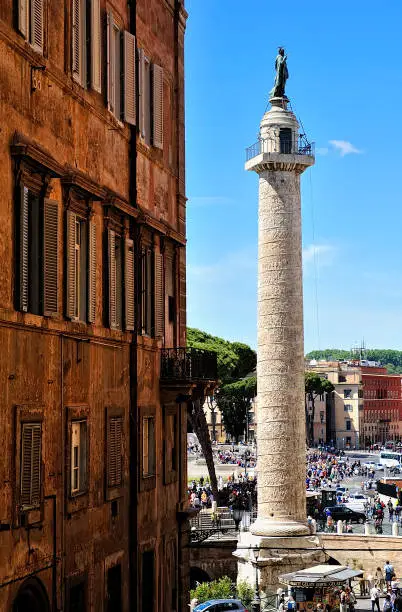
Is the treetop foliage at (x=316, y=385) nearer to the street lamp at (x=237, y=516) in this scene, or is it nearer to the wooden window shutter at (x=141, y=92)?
the street lamp at (x=237, y=516)

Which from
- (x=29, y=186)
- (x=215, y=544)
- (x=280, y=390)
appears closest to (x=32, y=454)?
(x=29, y=186)

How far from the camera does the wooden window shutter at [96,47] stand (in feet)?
51.8

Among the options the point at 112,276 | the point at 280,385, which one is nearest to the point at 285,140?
the point at 280,385

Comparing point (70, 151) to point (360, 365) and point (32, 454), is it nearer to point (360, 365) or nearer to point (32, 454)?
point (32, 454)

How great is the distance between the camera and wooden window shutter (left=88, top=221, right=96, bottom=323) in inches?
609

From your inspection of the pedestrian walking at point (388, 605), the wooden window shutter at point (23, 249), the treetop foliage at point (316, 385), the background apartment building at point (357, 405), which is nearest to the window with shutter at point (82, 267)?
the wooden window shutter at point (23, 249)

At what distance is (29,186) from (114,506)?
5.42 metres

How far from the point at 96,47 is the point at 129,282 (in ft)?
11.9

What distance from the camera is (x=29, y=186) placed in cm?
1337

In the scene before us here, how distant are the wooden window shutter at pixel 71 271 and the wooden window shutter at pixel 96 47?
221 centimetres

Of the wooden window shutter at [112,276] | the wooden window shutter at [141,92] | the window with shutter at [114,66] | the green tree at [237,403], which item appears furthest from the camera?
the green tree at [237,403]

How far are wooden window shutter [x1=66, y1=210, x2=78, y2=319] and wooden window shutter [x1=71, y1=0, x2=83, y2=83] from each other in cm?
194

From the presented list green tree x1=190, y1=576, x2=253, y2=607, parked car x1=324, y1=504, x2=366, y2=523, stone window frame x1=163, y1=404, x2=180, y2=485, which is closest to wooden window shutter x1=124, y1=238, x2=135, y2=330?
stone window frame x1=163, y1=404, x2=180, y2=485

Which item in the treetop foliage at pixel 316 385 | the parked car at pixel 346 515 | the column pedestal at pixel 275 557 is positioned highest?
the treetop foliage at pixel 316 385
